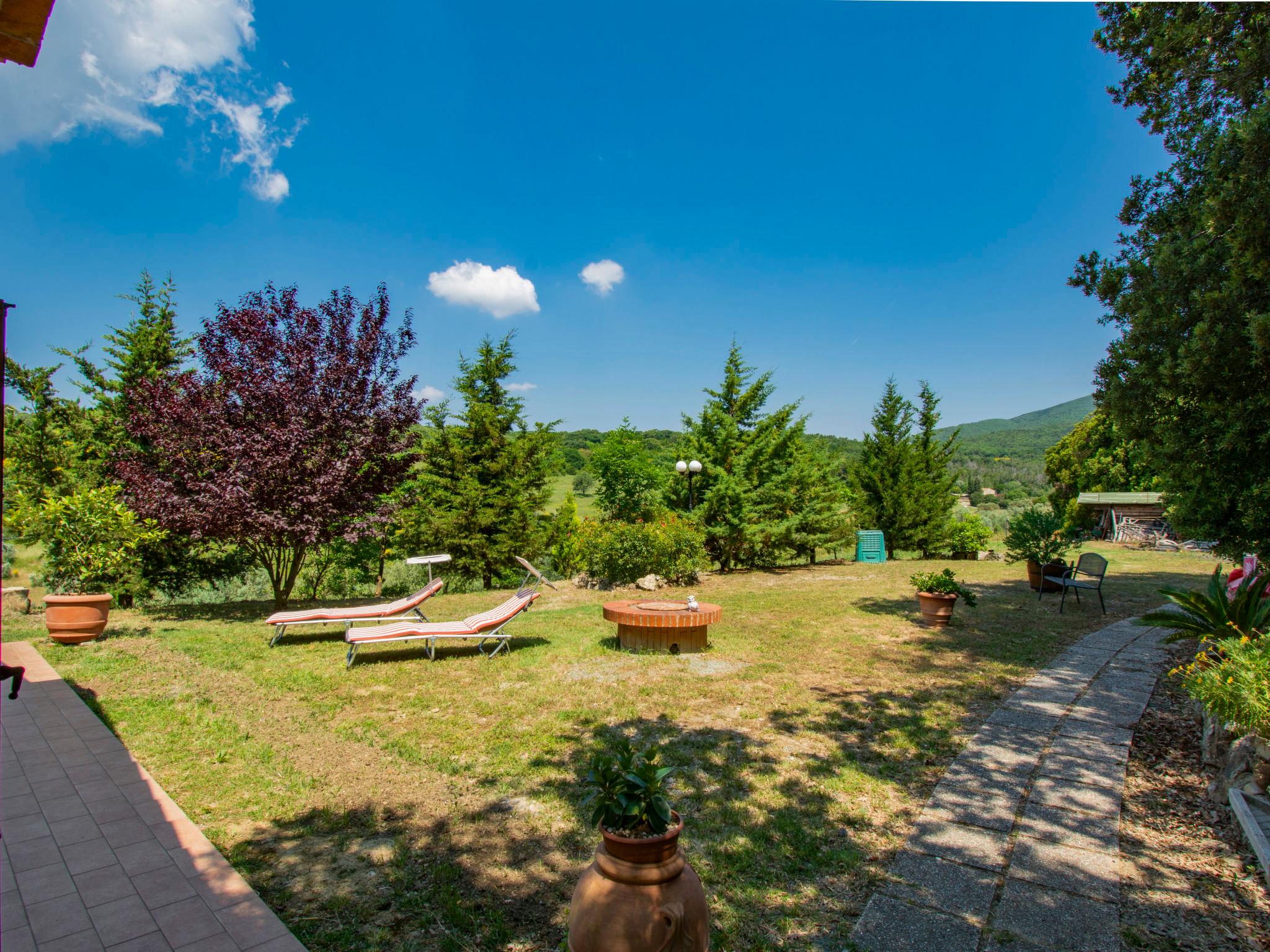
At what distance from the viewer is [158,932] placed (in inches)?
104

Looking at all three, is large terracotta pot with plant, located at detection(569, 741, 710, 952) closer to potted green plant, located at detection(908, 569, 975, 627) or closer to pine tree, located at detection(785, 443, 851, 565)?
potted green plant, located at detection(908, 569, 975, 627)

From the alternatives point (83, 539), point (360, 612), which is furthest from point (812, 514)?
point (83, 539)

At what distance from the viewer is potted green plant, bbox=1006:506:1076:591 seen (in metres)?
10.9

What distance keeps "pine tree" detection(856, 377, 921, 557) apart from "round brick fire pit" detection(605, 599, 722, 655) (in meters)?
14.1

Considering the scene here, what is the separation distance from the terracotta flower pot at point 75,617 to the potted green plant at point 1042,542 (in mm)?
13484

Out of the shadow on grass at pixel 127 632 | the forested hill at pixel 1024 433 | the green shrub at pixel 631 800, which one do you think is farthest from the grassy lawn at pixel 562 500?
the forested hill at pixel 1024 433

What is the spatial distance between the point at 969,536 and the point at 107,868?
2070 centimetres

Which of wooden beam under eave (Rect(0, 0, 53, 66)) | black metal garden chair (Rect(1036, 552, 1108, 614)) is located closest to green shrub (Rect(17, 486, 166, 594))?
wooden beam under eave (Rect(0, 0, 53, 66))

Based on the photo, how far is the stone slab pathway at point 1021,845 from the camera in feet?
8.83

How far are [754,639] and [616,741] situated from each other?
3964mm

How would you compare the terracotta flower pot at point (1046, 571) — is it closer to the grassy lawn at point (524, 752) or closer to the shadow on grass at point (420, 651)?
the grassy lawn at point (524, 752)

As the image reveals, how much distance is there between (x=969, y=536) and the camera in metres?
19.2

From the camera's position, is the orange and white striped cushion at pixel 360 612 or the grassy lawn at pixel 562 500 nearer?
the orange and white striped cushion at pixel 360 612

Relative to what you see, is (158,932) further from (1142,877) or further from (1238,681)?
(1238,681)
